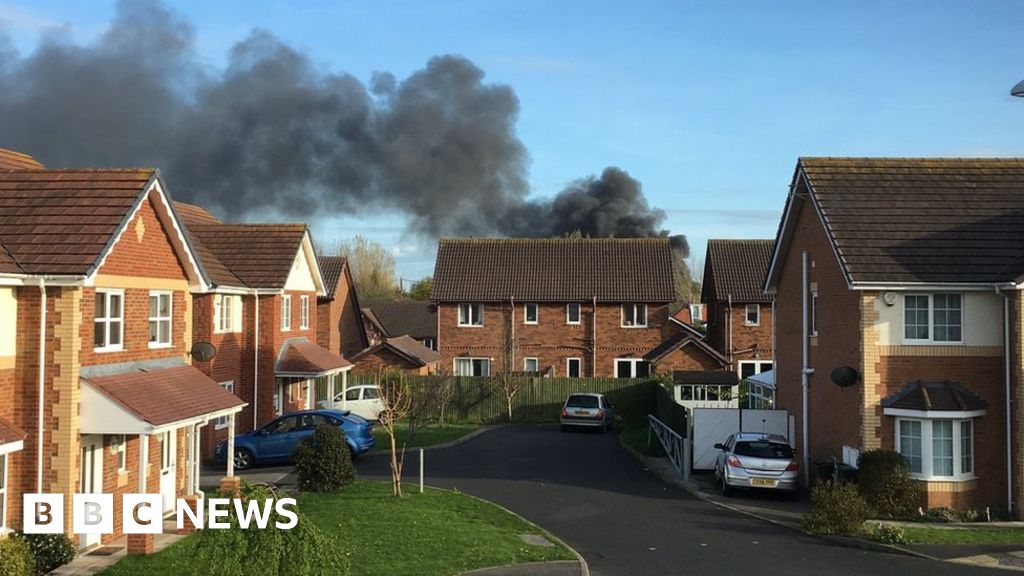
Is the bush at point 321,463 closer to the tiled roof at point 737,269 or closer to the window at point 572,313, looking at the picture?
the window at point 572,313

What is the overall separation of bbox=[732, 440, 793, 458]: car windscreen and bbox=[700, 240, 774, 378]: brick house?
23.5 metres

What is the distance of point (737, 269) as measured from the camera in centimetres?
4888

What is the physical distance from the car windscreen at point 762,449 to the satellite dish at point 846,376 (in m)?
2.03

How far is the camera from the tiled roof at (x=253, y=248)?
29.7 metres

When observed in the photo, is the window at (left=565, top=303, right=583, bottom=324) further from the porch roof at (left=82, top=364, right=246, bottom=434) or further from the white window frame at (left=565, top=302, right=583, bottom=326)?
the porch roof at (left=82, top=364, right=246, bottom=434)

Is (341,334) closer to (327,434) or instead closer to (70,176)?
(327,434)

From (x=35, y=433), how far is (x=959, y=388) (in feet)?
56.8

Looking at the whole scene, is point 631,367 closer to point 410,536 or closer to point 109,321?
point 410,536

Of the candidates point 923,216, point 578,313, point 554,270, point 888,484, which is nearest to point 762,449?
point 888,484

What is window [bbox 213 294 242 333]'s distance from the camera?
1072 inches

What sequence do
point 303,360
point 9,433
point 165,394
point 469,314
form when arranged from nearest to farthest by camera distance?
1. point 9,433
2. point 165,394
3. point 303,360
4. point 469,314

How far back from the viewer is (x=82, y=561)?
14.6 meters

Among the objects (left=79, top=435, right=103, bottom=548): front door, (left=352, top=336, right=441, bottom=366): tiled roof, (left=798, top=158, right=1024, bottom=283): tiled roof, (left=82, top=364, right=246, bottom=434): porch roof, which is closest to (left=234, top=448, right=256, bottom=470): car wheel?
(left=82, top=364, right=246, bottom=434): porch roof

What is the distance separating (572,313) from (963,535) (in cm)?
3012
